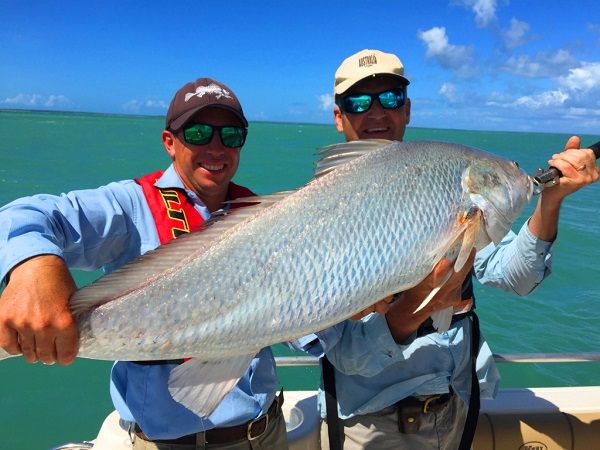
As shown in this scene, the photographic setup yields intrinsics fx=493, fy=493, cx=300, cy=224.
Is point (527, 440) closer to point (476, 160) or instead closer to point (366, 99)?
point (476, 160)

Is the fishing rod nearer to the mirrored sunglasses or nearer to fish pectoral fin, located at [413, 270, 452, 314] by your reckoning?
fish pectoral fin, located at [413, 270, 452, 314]

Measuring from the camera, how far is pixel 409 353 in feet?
8.64

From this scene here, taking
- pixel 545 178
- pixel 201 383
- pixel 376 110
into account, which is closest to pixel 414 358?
pixel 545 178

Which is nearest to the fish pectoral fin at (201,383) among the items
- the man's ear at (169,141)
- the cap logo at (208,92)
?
the man's ear at (169,141)

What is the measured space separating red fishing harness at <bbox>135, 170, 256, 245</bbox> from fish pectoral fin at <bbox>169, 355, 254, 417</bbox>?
67 cm

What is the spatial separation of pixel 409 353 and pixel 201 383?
1.21 metres

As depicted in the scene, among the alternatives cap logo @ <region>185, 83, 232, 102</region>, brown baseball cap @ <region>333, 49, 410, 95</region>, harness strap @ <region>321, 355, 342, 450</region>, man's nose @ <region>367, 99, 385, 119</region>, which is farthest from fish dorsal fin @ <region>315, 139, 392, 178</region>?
harness strap @ <region>321, 355, 342, 450</region>

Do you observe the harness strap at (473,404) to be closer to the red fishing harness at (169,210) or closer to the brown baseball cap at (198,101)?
the red fishing harness at (169,210)

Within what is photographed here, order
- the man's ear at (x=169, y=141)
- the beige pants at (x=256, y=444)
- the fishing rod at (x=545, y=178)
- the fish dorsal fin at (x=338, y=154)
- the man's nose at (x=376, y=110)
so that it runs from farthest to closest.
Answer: the man's nose at (x=376, y=110), the man's ear at (x=169, y=141), the fishing rod at (x=545, y=178), the beige pants at (x=256, y=444), the fish dorsal fin at (x=338, y=154)

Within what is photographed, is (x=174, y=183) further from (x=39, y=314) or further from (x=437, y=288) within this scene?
(x=437, y=288)

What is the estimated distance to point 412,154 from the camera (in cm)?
212

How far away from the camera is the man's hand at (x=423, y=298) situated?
80.7 inches

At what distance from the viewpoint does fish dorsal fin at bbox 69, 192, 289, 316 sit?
1731 mm

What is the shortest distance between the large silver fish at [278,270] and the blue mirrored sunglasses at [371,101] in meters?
0.92
